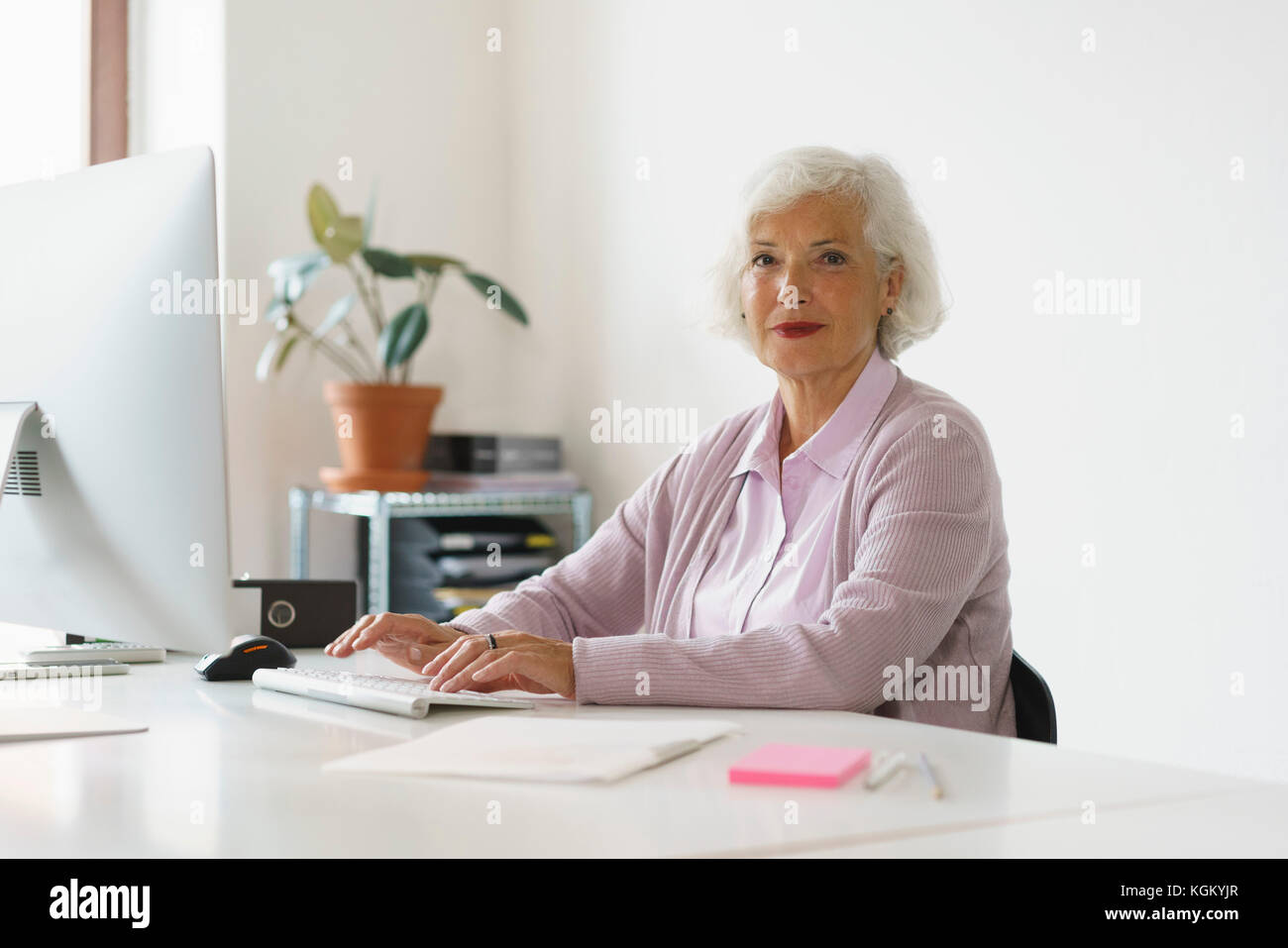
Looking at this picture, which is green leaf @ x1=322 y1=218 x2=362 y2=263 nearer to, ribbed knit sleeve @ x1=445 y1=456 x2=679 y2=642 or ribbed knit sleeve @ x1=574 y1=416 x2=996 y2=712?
ribbed knit sleeve @ x1=445 y1=456 x2=679 y2=642

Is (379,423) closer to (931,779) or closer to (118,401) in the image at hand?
(118,401)

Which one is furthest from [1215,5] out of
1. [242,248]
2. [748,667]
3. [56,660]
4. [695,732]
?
[242,248]

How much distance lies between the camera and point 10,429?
1.33 meters

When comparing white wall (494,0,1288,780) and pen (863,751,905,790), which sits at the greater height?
white wall (494,0,1288,780)

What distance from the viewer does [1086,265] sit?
227 centimetres

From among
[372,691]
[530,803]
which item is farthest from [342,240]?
[530,803]

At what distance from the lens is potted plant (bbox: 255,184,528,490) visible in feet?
10.5

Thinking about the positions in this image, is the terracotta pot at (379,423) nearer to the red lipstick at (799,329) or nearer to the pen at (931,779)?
the red lipstick at (799,329)

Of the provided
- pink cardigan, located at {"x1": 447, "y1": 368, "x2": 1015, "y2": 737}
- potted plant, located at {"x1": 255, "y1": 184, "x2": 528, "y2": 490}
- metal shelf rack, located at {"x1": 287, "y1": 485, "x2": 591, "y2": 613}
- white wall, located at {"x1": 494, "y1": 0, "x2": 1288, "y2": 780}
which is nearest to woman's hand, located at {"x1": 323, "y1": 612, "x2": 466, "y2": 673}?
pink cardigan, located at {"x1": 447, "y1": 368, "x2": 1015, "y2": 737}

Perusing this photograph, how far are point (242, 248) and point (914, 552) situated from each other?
2.51m

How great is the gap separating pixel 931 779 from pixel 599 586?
914 millimetres

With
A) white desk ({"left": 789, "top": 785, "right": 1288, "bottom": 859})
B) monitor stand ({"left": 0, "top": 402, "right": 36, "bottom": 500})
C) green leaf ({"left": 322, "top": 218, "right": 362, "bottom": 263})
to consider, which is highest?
green leaf ({"left": 322, "top": 218, "right": 362, "bottom": 263})

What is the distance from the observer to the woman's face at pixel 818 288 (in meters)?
1.75
